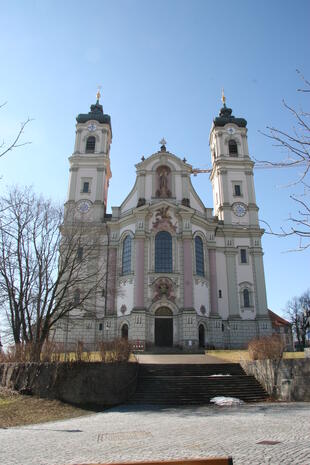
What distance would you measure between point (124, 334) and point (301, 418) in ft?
77.9

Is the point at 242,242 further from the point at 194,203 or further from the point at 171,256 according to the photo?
the point at 171,256

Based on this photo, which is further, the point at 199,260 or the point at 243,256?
the point at 243,256

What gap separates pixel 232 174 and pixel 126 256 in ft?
56.9

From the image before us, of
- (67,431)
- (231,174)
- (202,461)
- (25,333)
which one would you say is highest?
(231,174)

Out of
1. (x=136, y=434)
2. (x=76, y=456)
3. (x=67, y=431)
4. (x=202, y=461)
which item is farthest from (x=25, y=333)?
(x=202, y=461)

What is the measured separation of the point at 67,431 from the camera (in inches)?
396

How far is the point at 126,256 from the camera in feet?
118

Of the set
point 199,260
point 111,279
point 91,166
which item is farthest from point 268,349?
point 91,166

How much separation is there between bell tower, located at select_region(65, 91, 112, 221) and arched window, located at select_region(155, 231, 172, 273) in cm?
802

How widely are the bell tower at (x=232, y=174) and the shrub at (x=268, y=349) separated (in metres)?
22.4

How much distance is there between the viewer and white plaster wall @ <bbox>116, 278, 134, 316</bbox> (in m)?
33.3

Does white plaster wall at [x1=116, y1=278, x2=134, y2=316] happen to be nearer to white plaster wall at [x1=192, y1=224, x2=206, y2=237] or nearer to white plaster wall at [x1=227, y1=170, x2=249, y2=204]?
white plaster wall at [x1=192, y1=224, x2=206, y2=237]

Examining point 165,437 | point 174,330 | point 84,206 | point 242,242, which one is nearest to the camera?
point 165,437

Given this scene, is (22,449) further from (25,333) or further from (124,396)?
(25,333)
